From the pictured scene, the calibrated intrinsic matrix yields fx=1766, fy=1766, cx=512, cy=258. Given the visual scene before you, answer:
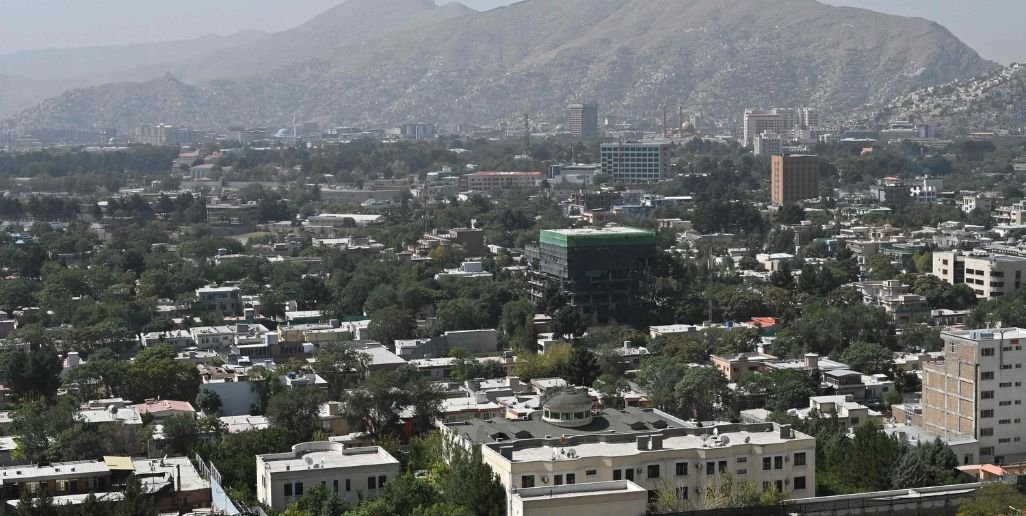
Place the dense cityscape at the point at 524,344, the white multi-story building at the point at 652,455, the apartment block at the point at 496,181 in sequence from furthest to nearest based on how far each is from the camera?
the apartment block at the point at 496,181
the dense cityscape at the point at 524,344
the white multi-story building at the point at 652,455

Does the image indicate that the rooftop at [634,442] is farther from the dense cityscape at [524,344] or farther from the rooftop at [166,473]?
the rooftop at [166,473]

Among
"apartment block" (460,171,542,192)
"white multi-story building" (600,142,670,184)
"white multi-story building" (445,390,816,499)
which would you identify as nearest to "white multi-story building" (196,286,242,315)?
"white multi-story building" (445,390,816,499)

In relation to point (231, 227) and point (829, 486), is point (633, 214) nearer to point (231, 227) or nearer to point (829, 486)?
point (231, 227)

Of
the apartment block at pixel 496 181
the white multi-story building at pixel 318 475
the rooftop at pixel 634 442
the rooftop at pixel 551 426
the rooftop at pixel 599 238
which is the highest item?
the rooftop at pixel 599 238

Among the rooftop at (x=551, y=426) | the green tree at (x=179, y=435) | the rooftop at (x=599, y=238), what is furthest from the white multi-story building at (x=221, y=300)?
the rooftop at (x=551, y=426)

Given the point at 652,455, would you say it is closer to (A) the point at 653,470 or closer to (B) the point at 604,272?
(A) the point at 653,470

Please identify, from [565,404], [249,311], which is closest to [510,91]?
[249,311]

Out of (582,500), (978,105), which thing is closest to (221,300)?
(582,500)
